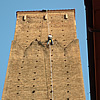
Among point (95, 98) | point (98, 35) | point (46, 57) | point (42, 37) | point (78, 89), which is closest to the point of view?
point (98, 35)

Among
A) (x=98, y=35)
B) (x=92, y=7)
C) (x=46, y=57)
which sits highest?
(x=46, y=57)

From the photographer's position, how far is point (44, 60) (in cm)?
1575

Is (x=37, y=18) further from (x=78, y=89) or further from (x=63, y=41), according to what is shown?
(x=78, y=89)

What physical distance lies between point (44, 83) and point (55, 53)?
1829 mm

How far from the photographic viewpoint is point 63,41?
55.0ft

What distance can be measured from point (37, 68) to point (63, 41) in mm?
2138

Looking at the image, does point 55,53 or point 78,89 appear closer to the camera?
point 78,89

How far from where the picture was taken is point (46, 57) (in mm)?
15875

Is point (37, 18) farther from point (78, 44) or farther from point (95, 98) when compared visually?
point (95, 98)

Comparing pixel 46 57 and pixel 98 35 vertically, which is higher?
pixel 46 57

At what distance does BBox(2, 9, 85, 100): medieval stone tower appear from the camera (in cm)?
1451

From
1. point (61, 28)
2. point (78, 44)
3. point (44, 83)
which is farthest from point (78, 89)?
point (61, 28)

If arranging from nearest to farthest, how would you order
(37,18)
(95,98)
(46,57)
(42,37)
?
(95,98) < (46,57) < (42,37) < (37,18)

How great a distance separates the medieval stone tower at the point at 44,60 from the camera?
14508mm
